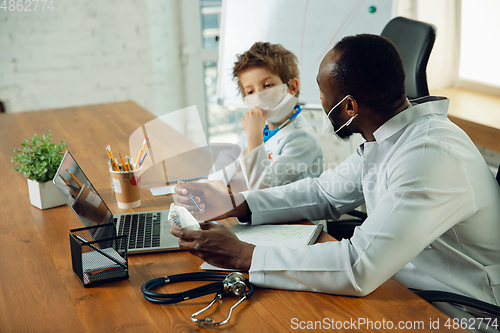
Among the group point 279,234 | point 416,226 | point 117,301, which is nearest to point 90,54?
point 279,234

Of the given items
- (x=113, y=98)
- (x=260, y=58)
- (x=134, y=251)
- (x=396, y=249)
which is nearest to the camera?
(x=396, y=249)

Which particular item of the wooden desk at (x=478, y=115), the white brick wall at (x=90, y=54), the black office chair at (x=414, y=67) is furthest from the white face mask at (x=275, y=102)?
the white brick wall at (x=90, y=54)

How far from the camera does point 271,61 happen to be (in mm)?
1511

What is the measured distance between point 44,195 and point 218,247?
2.02ft

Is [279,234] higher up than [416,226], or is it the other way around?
[416,226]

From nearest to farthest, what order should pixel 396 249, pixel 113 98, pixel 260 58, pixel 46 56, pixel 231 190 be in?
pixel 396 249 → pixel 231 190 → pixel 260 58 → pixel 46 56 → pixel 113 98

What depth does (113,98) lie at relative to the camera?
11.3 feet

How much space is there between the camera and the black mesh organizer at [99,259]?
853 millimetres

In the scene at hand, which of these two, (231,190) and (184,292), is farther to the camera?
(231,190)

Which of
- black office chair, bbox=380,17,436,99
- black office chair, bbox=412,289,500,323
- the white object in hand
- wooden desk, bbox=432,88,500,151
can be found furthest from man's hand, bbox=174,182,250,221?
wooden desk, bbox=432,88,500,151

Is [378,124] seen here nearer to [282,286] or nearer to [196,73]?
[282,286]

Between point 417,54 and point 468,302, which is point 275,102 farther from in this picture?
point 468,302

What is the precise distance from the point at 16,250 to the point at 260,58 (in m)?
0.95

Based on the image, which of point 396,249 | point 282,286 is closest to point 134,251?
point 282,286
